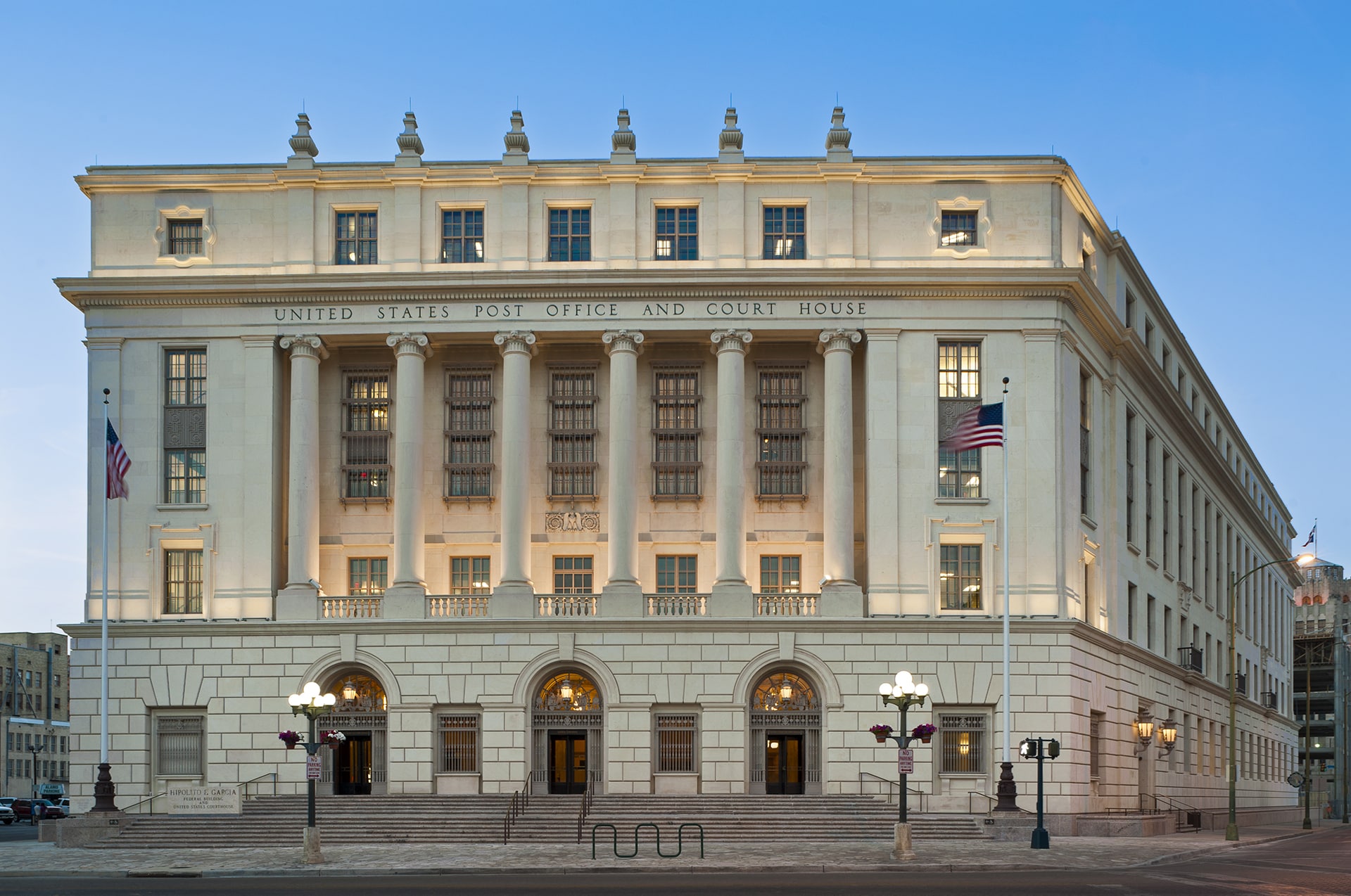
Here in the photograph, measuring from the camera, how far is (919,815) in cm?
4878

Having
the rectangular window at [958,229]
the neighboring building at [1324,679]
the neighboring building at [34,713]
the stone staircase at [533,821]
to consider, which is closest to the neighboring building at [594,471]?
the rectangular window at [958,229]

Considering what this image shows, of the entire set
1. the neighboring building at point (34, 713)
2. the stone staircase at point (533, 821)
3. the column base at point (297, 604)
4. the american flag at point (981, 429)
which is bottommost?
the neighboring building at point (34, 713)

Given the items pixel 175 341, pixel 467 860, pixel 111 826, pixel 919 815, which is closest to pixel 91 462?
pixel 175 341

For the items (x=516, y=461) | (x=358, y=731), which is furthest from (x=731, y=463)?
(x=358, y=731)

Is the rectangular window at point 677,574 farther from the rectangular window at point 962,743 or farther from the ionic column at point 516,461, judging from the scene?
the rectangular window at point 962,743

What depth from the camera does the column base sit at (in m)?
53.5

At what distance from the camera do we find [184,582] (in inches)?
2160

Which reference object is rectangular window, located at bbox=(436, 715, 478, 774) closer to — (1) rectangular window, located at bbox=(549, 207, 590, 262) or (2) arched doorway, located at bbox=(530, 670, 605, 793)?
(2) arched doorway, located at bbox=(530, 670, 605, 793)

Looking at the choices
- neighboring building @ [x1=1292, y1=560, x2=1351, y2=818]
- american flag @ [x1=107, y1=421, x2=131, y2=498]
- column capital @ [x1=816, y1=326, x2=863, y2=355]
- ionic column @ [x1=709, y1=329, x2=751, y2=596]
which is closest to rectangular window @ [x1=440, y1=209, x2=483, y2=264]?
ionic column @ [x1=709, y1=329, x2=751, y2=596]

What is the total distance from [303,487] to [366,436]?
10.9 ft

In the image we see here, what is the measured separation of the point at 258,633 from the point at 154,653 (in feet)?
12.4

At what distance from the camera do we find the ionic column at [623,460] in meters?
53.7

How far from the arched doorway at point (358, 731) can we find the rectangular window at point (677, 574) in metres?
10.7

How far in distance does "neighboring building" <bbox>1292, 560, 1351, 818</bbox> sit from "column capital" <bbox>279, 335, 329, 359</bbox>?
71455 mm
